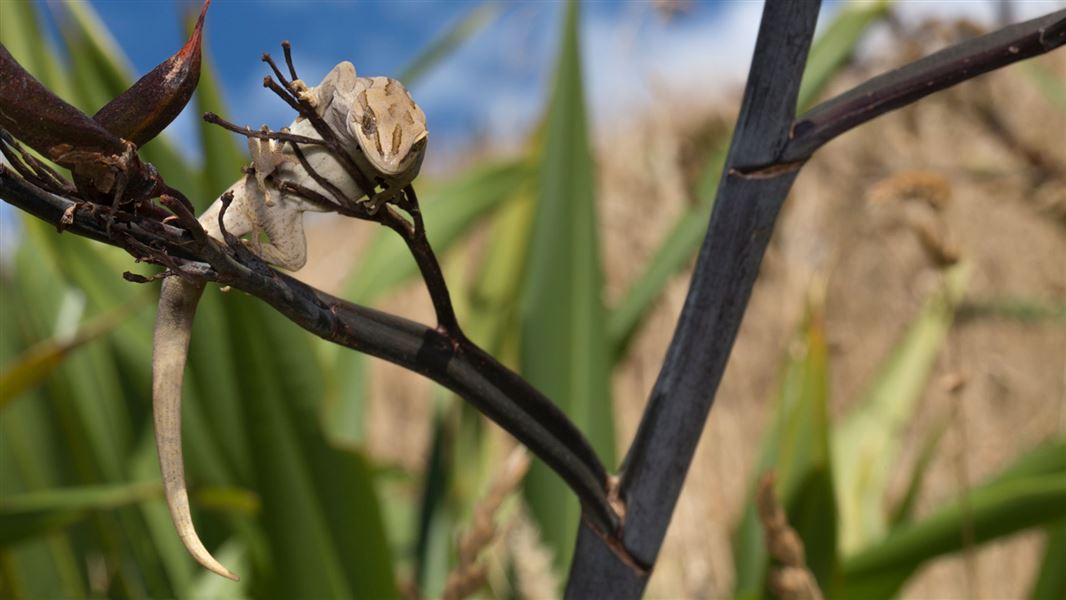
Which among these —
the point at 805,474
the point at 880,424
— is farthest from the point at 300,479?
the point at 880,424

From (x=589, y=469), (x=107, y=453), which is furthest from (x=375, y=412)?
(x=589, y=469)

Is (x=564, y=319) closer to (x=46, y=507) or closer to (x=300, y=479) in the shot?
A: (x=300, y=479)

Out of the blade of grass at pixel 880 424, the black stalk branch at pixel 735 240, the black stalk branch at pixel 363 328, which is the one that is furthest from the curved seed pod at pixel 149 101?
the blade of grass at pixel 880 424

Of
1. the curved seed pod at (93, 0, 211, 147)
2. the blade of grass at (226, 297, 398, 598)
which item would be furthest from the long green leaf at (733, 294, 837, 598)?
the curved seed pod at (93, 0, 211, 147)

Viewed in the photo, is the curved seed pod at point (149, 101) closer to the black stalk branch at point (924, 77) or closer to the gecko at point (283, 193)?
the gecko at point (283, 193)

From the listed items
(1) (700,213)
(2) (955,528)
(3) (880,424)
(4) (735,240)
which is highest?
(4) (735,240)

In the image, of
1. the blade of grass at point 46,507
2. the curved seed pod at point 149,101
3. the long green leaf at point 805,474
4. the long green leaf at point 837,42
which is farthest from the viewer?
the long green leaf at point 837,42
